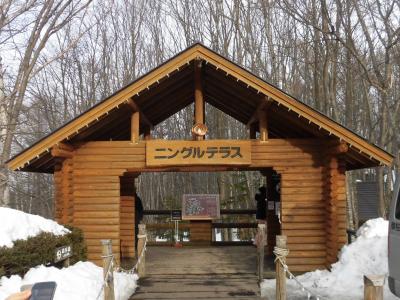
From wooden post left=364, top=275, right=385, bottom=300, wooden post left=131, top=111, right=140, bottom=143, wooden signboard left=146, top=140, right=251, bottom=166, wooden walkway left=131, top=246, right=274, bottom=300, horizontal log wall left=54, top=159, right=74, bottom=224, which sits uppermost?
wooden post left=131, top=111, right=140, bottom=143

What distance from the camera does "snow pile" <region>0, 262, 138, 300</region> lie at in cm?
717

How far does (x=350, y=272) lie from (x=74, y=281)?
5.99m

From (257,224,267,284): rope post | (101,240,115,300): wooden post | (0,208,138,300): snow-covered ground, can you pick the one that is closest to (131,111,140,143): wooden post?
(0,208,138,300): snow-covered ground

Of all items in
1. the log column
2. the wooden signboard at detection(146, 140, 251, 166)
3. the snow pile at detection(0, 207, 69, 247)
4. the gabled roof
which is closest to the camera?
the snow pile at detection(0, 207, 69, 247)

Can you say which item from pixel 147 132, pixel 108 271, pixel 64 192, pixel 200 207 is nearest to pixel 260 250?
pixel 108 271

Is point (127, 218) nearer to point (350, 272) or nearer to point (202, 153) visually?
point (202, 153)

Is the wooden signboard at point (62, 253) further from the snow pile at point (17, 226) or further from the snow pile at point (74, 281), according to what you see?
the snow pile at point (17, 226)

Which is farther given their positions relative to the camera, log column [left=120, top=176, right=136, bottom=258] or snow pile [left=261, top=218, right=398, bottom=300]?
log column [left=120, top=176, right=136, bottom=258]

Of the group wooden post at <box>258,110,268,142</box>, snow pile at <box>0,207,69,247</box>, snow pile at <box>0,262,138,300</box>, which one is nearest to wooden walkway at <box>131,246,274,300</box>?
snow pile at <box>0,262,138,300</box>

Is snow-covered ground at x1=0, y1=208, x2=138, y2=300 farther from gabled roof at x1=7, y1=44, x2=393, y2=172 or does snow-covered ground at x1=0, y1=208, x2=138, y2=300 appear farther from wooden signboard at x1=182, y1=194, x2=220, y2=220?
wooden signboard at x1=182, y1=194, x2=220, y2=220

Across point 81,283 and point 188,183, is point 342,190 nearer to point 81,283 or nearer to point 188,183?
point 81,283

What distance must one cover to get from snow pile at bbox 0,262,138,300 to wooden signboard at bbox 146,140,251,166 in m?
2.95

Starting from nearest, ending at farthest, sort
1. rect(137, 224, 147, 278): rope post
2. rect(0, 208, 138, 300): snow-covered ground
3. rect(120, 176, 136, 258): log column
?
rect(0, 208, 138, 300): snow-covered ground
rect(137, 224, 147, 278): rope post
rect(120, 176, 136, 258): log column

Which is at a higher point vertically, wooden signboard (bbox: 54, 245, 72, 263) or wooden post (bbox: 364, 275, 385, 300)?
wooden post (bbox: 364, 275, 385, 300)
